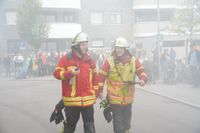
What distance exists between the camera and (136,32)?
120 ft

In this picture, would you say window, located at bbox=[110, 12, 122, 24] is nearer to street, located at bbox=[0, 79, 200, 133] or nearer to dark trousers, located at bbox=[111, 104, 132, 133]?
street, located at bbox=[0, 79, 200, 133]

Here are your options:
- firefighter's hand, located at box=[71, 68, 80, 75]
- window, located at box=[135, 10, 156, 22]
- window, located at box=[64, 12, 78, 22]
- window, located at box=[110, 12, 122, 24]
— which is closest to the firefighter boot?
firefighter's hand, located at box=[71, 68, 80, 75]

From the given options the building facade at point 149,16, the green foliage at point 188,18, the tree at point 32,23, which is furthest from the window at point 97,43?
the green foliage at point 188,18

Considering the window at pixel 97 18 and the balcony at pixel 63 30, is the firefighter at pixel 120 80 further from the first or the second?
the window at pixel 97 18

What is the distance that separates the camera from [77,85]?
5668mm

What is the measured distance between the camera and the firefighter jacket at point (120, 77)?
20.3ft

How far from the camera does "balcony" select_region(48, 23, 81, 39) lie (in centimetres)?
3512

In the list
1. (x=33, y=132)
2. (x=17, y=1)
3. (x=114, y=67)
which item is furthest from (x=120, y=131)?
(x=17, y=1)

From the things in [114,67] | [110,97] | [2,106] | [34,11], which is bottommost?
[2,106]

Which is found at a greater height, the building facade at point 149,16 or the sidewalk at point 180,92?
the building facade at point 149,16

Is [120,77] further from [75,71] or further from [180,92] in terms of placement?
[180,92]

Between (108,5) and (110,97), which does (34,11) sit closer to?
(108,5)

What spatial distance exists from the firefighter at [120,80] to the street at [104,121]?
1.44 metres

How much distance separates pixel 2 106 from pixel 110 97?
230 inches
